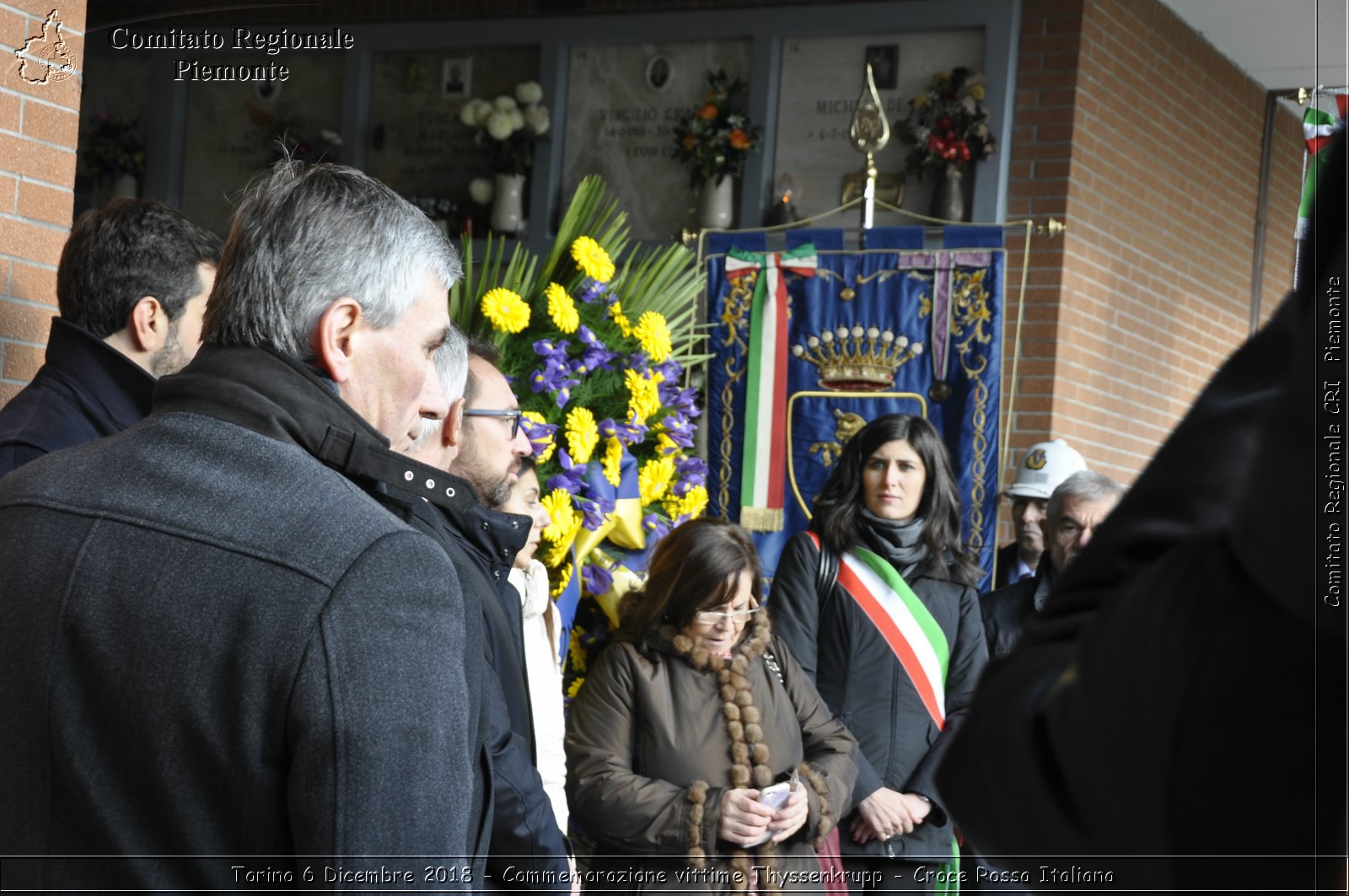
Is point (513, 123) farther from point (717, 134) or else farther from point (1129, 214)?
point (1129, 214)

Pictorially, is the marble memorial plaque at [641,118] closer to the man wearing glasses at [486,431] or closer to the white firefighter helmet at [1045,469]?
the white firefighter helmet at [1045,469]

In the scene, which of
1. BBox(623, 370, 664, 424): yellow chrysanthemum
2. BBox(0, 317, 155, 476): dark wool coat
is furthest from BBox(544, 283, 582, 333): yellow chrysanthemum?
BBox(0, 317, 155, 476): dark wool coat

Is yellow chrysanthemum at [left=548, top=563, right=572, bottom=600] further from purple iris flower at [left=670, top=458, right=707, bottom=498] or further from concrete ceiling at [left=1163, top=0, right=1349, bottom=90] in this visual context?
concrete ceiling at [left=1163, top=0, right=1349, bottom=90]

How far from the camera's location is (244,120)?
26.1ft

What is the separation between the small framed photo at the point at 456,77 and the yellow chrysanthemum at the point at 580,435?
4.31 meters

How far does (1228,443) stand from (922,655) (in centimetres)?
361

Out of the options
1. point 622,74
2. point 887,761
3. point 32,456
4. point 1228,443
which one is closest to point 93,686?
point 1228,443

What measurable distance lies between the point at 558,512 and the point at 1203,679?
3.37 metres

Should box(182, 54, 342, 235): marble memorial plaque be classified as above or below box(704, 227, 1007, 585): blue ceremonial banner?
above

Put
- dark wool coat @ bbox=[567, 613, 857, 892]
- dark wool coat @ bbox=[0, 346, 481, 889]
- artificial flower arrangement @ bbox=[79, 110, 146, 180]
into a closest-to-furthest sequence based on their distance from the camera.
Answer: dark wool coat @ bbox=[0, 346, 481, 889]
dark wool coat @ bbox=[567, 613, 857, 892]
artificial flower arrangement @ bbox=[79, 110, 146, 180]

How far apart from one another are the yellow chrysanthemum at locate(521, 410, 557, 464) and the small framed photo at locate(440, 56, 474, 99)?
4.32 meters

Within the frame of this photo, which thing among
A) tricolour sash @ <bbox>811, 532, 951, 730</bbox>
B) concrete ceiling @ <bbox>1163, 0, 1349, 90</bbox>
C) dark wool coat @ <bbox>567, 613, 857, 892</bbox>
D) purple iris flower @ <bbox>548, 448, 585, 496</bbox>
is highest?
concrete ceiling @ <bbox>1163, 0, 1349, 90</bbox>

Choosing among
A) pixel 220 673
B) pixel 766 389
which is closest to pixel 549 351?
pixel 766 389

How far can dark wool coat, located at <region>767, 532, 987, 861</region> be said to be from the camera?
4000mm
